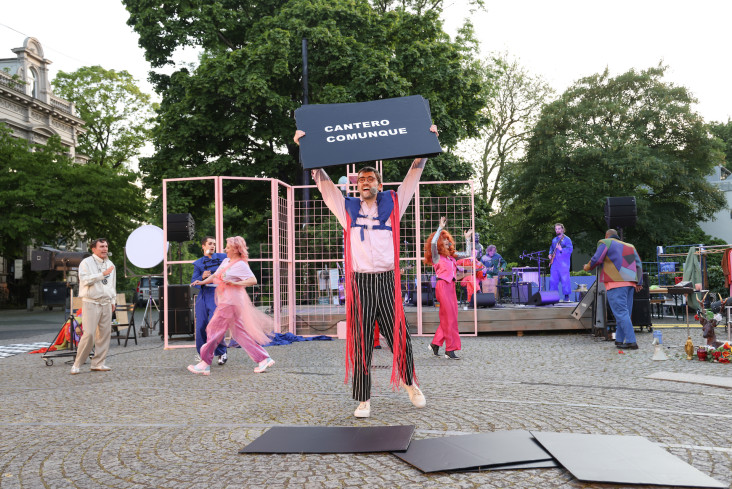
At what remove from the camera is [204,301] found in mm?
9250

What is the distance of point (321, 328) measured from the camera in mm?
13914

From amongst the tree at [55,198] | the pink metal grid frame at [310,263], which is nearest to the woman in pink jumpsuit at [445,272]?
the pink metal grid frame at [310,263]

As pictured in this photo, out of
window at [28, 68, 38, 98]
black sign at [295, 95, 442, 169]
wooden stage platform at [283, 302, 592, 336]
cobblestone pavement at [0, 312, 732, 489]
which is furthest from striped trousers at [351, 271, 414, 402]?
window at [28, 68, 38, 98]

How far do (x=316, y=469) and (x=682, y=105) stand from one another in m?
35.7

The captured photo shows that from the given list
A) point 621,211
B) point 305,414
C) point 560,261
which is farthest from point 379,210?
point 560,261

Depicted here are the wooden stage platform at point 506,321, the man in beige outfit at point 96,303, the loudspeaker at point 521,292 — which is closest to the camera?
the man in beige outfit at point 96,303

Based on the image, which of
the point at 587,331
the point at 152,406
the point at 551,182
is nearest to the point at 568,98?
the point at 551,182

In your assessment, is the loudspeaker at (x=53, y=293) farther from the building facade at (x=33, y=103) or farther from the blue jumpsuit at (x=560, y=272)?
the blue jumpsuit at (x=560, y=272)

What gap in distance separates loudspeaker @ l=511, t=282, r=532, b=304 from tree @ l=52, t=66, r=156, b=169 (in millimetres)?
31772

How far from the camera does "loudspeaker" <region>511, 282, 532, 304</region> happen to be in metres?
16.1

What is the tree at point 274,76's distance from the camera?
21.8m

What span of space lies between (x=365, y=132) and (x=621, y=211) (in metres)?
8.38

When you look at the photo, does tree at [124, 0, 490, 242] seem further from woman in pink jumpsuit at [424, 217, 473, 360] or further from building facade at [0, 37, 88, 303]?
building facade at [0, 37, 88, 303]

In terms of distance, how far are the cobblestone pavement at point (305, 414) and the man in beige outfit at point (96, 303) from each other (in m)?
0.26
